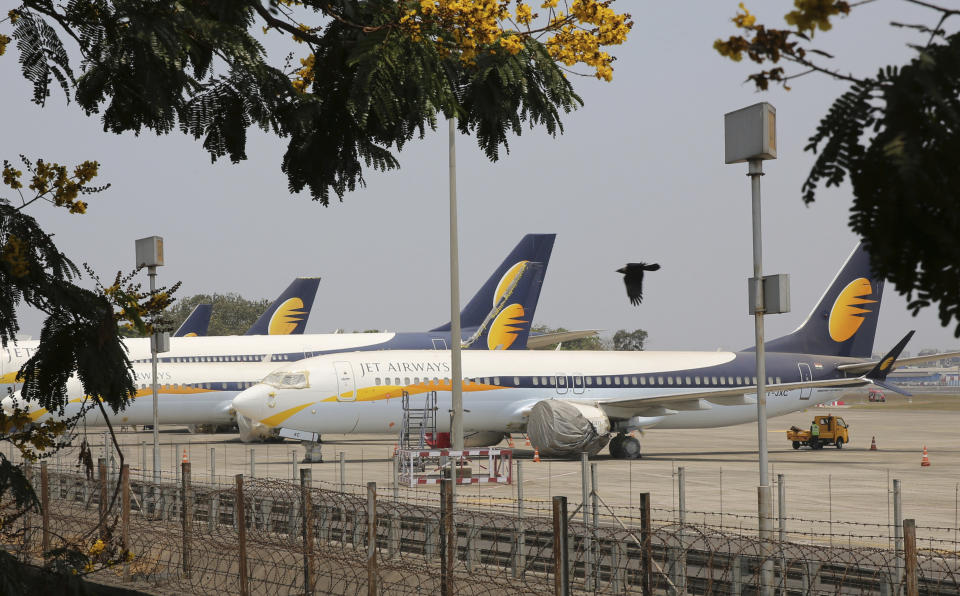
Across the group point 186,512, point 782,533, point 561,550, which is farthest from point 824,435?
point 561,550

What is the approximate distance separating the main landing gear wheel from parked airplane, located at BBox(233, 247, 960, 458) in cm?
3

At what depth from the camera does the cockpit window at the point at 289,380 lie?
1364 inches

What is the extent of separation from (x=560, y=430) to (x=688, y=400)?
15.0 feet

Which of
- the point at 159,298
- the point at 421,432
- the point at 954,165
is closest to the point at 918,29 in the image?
the point at 954,165

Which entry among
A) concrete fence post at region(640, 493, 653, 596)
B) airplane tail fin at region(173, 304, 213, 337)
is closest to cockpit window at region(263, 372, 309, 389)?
concrete fence post at region(640, 493, 653, 596)

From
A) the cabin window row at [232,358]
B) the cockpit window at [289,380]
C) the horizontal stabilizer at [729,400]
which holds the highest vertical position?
the cabin window row at [232,358]

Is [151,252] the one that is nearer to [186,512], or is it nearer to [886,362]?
[186,512]

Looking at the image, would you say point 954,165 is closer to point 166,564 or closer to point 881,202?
point 881,202

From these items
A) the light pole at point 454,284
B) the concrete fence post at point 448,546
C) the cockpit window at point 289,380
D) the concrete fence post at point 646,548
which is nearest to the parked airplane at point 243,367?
the cockpit window at point 289,380

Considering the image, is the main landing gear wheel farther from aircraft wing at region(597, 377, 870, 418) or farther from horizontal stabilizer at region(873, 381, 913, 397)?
horizontal stabilizer at region(873, 381, 913, 397)

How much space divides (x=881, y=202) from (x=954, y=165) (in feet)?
0.75

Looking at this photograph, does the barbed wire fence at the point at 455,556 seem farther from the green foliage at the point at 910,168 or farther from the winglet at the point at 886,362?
the winglet at the point at 886,362

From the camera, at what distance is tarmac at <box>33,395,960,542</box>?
72.4 ft

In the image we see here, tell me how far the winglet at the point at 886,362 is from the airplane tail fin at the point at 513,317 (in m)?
15.2
